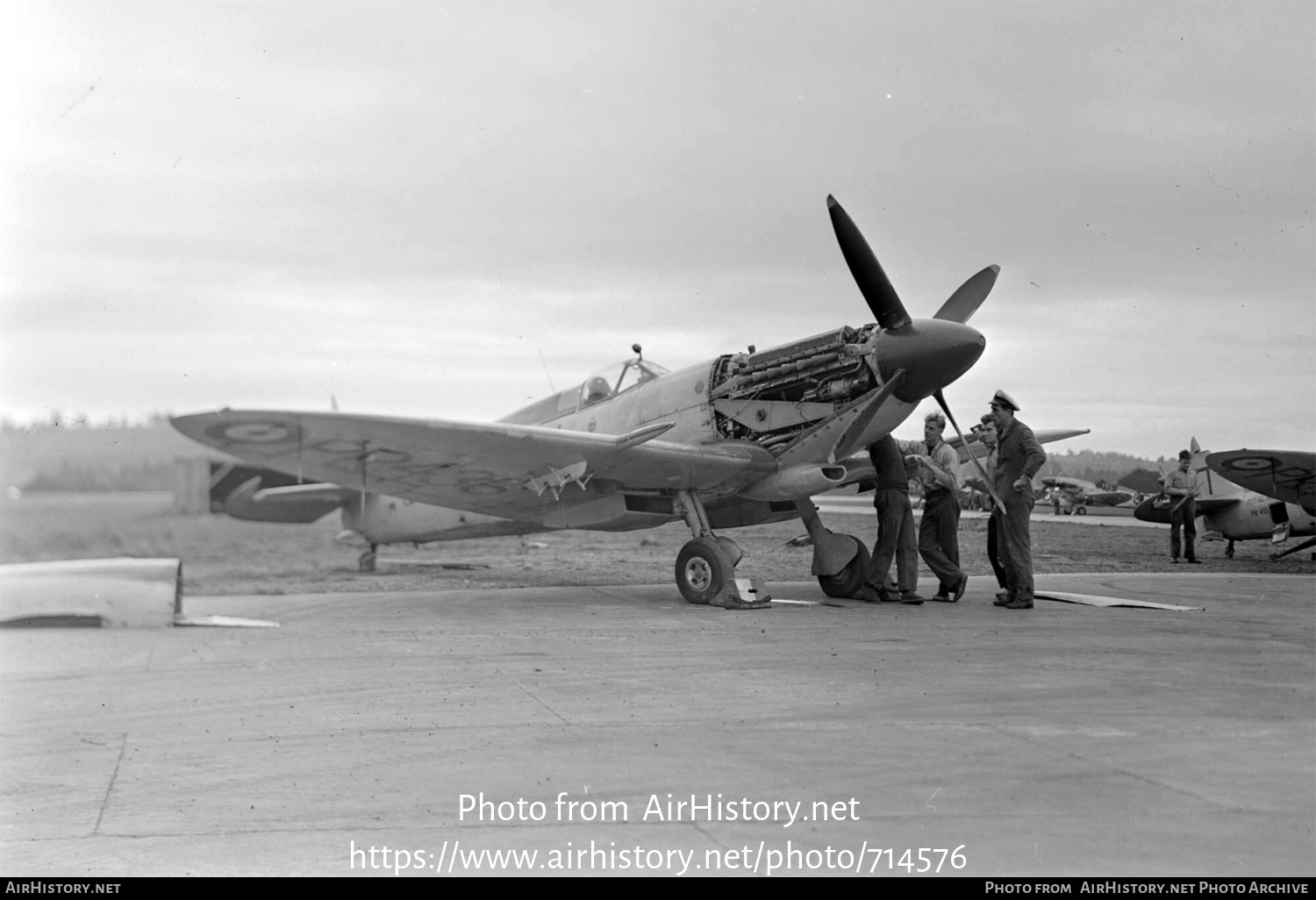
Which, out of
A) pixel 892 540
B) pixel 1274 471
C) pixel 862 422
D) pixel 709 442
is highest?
pixel 862 422

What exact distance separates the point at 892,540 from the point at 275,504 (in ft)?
28.4

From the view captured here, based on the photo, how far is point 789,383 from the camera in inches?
463

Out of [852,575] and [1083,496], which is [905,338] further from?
[1083,496]

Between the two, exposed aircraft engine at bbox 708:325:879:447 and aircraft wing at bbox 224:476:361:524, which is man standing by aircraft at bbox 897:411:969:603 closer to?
exposed aircraft engine at bbox 708:325:879:447

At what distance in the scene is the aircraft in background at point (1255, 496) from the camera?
1752 cm

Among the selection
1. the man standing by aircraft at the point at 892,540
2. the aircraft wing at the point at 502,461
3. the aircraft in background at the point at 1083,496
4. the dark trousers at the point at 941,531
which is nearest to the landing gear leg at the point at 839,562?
the man standing by aircraft at the point at 892,540

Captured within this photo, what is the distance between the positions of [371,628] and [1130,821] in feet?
22.3

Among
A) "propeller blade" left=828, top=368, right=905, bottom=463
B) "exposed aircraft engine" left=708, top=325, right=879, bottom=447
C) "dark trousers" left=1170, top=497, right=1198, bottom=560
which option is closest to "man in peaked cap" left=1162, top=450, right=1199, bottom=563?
"dark trousers" left=1170, top=497, right=1198, bottom=560

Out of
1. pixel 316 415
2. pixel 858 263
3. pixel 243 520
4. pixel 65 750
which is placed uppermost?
pixel 858 263

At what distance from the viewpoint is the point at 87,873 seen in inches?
138

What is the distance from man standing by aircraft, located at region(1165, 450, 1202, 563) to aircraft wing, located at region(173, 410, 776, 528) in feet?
29.4

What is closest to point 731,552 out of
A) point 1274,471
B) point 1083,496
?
point 1274,471
